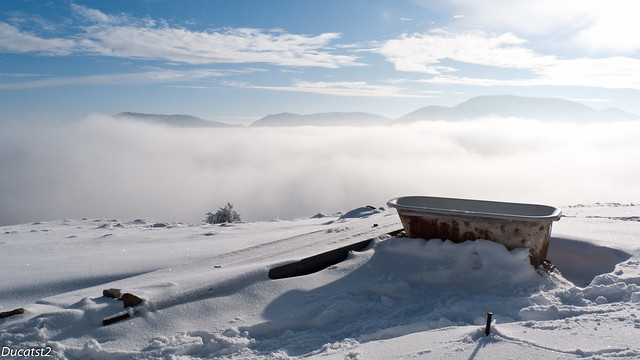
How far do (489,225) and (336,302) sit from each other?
193 cm

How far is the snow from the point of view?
10.00 feet

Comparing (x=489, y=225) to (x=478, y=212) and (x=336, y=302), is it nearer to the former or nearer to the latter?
(x=478, y=212)

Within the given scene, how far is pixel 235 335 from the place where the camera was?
3400mm

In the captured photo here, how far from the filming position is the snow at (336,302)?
3047 millimetres

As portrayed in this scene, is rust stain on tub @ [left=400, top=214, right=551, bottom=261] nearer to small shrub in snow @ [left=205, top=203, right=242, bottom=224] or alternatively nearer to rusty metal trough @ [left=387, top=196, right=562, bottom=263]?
rusty metal trough @ [left=387, top=196, right=562, bottom=263]

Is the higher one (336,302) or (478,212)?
(478,212)

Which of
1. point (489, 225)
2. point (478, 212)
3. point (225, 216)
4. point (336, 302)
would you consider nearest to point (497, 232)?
point (489, 225)

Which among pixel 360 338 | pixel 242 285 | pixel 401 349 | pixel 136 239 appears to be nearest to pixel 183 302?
pixel 242 285

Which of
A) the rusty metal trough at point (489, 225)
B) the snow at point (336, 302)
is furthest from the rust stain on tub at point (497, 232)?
the snow at point (336, 302)

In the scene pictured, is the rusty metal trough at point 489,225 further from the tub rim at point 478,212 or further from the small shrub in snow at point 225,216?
the small shrub in snow at point 225,216

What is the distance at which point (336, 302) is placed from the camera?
3.97 meters

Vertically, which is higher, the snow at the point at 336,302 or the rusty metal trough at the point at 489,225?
the rusty metal trough at the point at 489,225

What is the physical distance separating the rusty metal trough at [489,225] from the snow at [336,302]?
0.14 m

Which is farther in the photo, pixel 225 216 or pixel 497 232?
pixel 225 216
